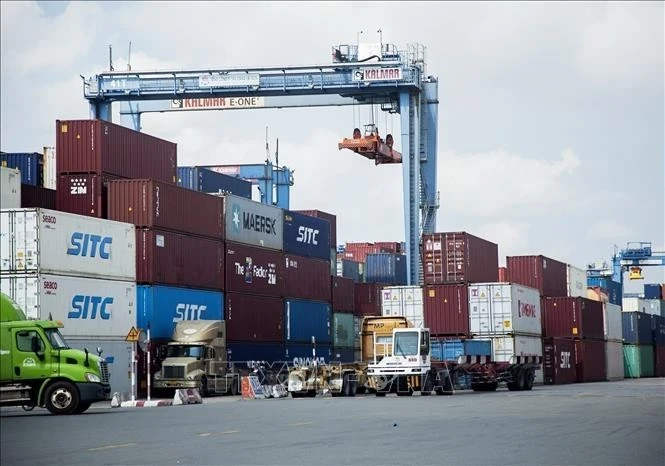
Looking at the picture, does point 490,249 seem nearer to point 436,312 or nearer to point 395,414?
point 436,312

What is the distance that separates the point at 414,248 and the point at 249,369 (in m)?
16.4

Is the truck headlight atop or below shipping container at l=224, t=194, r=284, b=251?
below

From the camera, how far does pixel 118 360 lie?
35469 millimetres

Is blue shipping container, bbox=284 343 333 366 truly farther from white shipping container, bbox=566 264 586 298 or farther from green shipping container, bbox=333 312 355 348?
white shipping container, bbox=566 264 586 298

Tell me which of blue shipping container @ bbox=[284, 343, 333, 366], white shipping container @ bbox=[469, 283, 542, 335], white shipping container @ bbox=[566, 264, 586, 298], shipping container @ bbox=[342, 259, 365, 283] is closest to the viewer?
white shipping container @ bbox=[469, 283, 542, 335]

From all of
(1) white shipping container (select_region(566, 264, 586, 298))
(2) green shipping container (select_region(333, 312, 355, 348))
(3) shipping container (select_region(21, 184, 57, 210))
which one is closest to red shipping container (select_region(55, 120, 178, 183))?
(3) shipping container (select_region(21, 184, 57, 210))

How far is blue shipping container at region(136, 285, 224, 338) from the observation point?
124 feet

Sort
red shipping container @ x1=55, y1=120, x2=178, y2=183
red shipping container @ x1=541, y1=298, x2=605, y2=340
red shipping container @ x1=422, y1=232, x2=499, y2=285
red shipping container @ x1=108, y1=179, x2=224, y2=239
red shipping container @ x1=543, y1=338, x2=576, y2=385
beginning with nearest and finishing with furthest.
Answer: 1. red shipping container @ x1=55, y1=120, x2=178, y2=183
2. red shipping container @ x1=108, y1=179, x2=224, y2=239
3. red shipping container @ x1=422, y1=232, x2=499, y2=285
4. red shipping container @ x1=543, y1=338, x2=576, y2=385
5. red shipping container @ x1=541, y1=298, x2=605, y2=340

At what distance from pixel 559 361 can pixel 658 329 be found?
33.2 metres

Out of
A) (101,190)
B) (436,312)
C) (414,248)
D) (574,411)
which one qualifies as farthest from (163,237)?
(414,248)

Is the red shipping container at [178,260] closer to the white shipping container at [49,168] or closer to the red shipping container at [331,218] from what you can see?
the white shipping container at [49,168]

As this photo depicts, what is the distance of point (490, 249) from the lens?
174ft

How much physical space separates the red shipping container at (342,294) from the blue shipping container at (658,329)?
38064 millimetres

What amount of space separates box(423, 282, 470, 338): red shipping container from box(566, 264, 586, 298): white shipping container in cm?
1857
